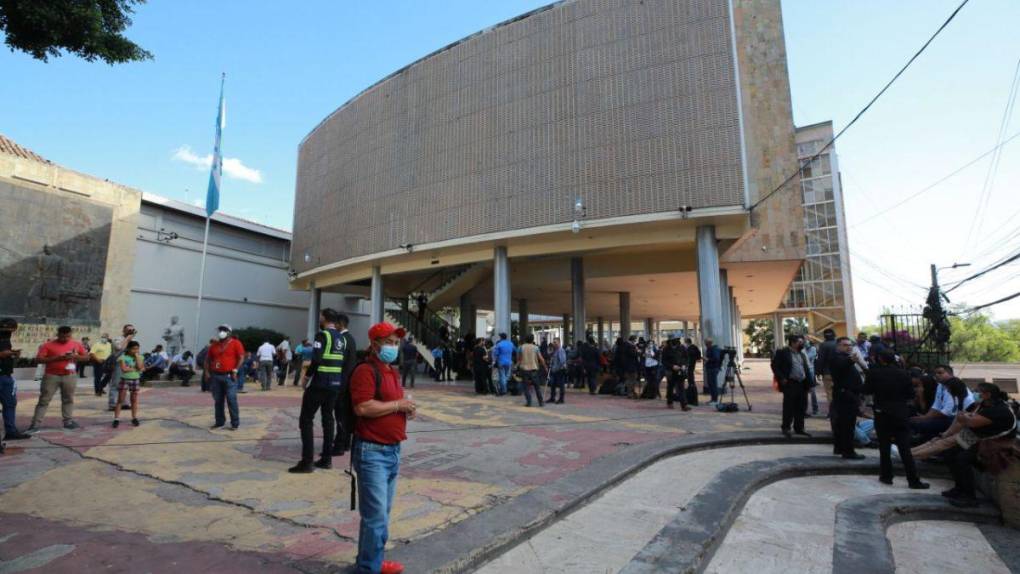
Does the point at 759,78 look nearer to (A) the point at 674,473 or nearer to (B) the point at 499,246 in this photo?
(B) the point at 499,246

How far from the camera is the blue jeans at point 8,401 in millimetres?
6219

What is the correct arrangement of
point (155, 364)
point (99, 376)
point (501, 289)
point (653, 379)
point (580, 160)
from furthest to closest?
point (501, 289) < point (580, 160) < point (155, 364) < point (653, 379) < point (99, 376)

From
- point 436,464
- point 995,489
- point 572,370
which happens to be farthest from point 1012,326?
point 436,464

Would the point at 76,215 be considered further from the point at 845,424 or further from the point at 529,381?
the point at 845,424

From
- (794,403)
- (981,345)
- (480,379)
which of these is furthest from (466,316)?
(981,345)

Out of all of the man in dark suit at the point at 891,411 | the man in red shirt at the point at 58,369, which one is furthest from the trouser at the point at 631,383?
the man in red shirt at the point at 58,369

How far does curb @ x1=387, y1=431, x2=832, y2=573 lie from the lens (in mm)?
3096

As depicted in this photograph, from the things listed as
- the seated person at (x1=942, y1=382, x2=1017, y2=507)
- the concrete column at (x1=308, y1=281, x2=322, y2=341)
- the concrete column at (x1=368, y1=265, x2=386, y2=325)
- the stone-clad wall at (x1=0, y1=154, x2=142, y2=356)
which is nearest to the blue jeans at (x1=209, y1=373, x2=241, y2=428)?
the seated person at (x1=942, y1=382, x2=1017, y2=507)

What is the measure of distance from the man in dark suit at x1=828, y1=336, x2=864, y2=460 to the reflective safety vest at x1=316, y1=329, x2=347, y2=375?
6.44m

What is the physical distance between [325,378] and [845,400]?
A: 22.0 ft

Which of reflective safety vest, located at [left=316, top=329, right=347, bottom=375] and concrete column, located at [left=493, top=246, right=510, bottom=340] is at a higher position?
concrete column, located at [left=493, top=246, right=510, bottom=340]

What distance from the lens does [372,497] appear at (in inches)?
109

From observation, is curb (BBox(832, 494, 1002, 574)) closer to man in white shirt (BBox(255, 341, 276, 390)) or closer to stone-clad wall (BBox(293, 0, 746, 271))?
stone-clad wall (BBox(293, 0, 746, 271))

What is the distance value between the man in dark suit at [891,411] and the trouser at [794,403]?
1893 mm
